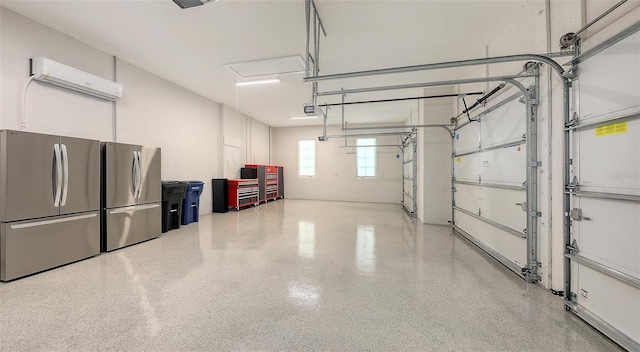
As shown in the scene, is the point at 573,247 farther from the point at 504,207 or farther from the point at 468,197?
the point at 468,197

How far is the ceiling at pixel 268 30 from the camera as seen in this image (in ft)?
9.30

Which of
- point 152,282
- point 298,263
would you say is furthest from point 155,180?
point 298,263

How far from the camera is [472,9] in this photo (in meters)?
2.86

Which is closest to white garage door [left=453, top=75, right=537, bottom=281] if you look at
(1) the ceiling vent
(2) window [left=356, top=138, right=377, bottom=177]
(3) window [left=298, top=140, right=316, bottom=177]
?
(1) the ceiling vent

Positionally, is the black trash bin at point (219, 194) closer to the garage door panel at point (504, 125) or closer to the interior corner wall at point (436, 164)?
the interior corner wall at point (436, 164)

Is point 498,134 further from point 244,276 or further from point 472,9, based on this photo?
point 244,276

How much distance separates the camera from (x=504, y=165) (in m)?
3.10

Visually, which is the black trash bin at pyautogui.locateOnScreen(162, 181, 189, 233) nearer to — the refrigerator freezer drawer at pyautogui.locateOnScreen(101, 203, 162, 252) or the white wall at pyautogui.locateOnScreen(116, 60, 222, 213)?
the refrigerator freezer drawer at pyautogui.locateOnScreen(101, 203, 162, 252)

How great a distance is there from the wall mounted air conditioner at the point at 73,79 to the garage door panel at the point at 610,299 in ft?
20.8

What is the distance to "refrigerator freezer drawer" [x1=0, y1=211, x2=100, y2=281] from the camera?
2.54 metres

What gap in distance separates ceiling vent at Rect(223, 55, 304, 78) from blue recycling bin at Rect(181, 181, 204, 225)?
8.94 feet

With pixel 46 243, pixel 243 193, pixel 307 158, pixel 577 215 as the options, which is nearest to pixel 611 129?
pixel 577 215

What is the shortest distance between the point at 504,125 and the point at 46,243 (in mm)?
5988

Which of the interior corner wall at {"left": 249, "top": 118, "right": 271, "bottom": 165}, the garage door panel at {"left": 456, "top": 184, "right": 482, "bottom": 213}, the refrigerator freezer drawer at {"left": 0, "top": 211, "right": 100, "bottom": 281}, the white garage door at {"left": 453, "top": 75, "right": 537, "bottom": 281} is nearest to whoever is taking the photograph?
the refrigerator freezer drawer at {"left": 0, "top": 211, "right": 100, "bottom": 281}
